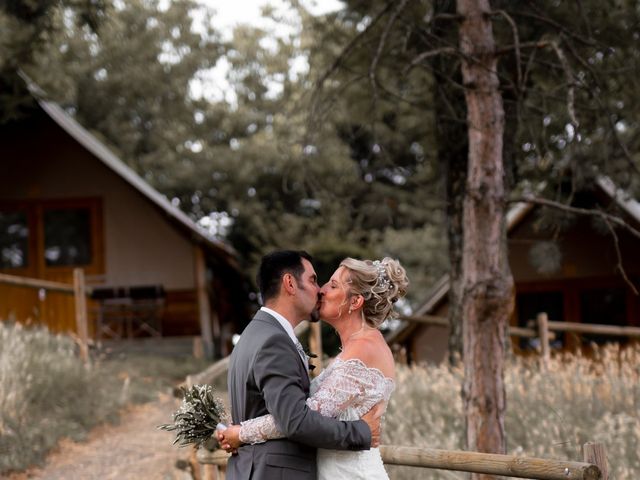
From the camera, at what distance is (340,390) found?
396 centimetres

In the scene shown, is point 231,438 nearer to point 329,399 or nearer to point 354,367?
point 329,399

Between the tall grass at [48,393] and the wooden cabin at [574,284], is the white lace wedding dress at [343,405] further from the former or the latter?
the wooden cabin at [574,284]

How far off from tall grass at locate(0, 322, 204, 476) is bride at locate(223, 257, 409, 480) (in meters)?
6.00

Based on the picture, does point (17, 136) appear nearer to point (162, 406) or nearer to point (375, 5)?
point (162, 406)

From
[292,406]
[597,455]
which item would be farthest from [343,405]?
[597,455]

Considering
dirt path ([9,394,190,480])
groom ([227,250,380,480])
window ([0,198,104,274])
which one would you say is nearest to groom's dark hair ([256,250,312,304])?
groom ([227,250,380,480])

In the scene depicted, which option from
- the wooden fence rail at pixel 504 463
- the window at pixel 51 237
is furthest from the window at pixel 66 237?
the wooden fence rail at pixel 504 463

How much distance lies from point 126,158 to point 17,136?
9150 millimetres

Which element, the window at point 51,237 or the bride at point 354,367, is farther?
the window at point 51,237

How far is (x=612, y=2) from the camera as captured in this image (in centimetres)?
1033

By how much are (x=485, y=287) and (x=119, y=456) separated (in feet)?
16.8

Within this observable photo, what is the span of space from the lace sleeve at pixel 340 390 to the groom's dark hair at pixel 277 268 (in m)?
0.43

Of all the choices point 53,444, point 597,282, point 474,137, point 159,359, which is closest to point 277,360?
point 474,137

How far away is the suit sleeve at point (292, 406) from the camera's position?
3816mm
